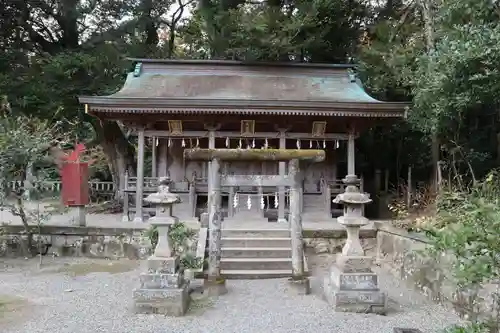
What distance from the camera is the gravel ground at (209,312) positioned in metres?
5.58

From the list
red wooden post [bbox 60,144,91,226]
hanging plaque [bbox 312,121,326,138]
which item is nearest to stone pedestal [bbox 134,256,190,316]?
red wooden post [bbox 60,144,91,226]

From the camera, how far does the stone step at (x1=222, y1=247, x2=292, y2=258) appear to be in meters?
8.75

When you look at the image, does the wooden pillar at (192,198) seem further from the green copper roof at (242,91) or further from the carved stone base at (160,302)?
the carved stone base at (160,302)

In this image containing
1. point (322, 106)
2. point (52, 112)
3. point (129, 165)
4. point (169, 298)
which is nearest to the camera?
point (169, 298)

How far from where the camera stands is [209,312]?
20.6ft

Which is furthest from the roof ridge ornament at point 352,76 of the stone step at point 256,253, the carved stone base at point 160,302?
the carved stone base at point 160,302

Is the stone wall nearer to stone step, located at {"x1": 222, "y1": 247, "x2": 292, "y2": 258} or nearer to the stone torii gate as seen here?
the stone torii gate

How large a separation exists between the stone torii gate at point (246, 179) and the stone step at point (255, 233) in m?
1.91

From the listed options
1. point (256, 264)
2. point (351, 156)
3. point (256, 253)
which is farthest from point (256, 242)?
point (351, 156)

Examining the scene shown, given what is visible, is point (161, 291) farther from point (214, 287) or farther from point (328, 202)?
point (328, 202)

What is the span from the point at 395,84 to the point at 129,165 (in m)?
9.82

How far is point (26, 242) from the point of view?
390 inches

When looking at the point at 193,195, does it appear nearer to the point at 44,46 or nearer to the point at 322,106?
the point at 322,106

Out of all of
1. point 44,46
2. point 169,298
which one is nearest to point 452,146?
point 169,298
